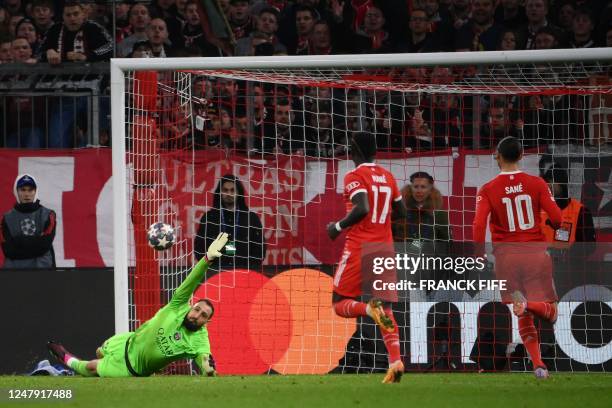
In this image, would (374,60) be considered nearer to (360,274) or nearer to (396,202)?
(396,202)

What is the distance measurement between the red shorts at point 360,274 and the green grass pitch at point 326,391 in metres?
0.77

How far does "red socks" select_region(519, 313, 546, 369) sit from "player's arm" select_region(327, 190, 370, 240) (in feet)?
5.59

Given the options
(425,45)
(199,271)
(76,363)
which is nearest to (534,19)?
(425,45)

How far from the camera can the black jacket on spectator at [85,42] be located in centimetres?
1443

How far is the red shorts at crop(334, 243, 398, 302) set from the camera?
34.7 feet

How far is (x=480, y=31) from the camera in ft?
46.9

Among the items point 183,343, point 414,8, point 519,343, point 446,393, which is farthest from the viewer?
point 414,8

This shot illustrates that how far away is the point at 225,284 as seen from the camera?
494 inches

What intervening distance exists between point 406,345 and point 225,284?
1.98 m

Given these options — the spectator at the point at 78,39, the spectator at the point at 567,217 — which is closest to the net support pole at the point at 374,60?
the spectator at the point at 567,217

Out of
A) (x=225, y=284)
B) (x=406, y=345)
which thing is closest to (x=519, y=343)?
(x=406, y=345)

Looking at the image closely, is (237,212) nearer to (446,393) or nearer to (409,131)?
(409,131)

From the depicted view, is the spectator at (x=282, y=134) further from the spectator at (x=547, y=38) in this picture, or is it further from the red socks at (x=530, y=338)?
the red socks at (x=530, y=338)

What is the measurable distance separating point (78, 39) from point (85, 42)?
0.30 feet
